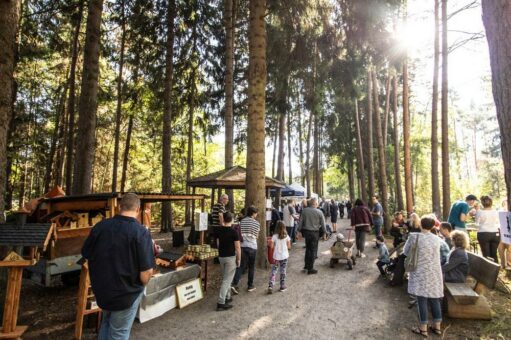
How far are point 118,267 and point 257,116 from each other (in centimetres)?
619

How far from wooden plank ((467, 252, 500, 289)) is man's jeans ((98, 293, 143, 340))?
16.8 feet

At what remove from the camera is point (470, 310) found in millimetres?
4969

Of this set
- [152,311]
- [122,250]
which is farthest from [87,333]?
[122,250]

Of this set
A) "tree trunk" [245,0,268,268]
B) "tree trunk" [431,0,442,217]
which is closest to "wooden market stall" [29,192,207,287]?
"tree trunk" [245,0,268,268]

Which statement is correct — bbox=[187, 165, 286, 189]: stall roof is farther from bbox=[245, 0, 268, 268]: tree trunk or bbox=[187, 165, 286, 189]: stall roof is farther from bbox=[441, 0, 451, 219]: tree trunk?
bbox=[441, 0, 451, 219]: tree trunk

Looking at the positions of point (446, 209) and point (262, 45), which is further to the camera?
point (446, 209)

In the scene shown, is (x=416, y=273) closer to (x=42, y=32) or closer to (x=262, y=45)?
(x=262, y=45)

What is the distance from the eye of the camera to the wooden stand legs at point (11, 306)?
3992 mm

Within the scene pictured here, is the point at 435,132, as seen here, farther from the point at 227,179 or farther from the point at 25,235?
the point at 25,235

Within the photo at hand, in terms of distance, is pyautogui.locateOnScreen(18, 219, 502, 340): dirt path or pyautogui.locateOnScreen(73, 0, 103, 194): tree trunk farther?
pyautogui.locateOnScreen(73, 0, 103, 194): tree trunk

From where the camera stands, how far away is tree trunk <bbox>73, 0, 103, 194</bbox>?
8438 millimetres

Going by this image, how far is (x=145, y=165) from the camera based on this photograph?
88.8 ft

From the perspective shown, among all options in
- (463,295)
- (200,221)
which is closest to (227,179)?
(200,221)

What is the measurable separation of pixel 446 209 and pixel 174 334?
10.7 m
